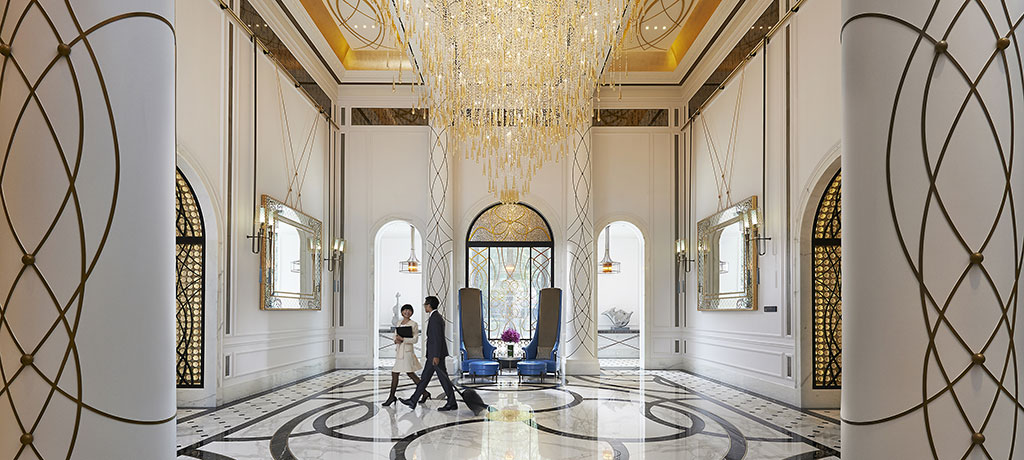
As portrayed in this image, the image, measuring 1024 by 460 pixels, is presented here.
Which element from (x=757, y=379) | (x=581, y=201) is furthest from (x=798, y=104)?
(x=581, y=201)

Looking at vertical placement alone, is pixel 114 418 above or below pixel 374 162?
below

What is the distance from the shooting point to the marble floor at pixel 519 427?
5.41m

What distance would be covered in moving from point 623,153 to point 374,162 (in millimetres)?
4466

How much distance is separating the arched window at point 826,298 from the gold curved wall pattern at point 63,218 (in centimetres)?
735

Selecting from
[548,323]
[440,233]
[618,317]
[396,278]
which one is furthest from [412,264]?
[618,317]

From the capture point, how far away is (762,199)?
8.73 metres

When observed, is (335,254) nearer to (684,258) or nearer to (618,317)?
(684,258)

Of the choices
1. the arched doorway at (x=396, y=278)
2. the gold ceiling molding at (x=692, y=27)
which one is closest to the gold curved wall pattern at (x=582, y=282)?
the gold ceiling molding at (x=692, y=27)

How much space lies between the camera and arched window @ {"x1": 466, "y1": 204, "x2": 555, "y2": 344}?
488 inches

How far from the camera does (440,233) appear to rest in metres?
11.9

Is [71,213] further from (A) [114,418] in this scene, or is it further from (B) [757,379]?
(B) [757,379]

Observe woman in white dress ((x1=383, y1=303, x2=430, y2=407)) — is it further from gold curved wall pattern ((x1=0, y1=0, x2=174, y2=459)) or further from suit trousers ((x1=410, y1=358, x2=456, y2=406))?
gold curved wall pattern ((x1=0, y1=0, x2=174, y2=459))

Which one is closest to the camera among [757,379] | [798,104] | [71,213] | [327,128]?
[71,213]

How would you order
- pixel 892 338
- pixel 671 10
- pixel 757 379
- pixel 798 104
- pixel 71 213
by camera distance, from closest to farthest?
pixel 71 213, pixel 892 338, pixel 798 104, pixel 757 379, pixel 671 10
